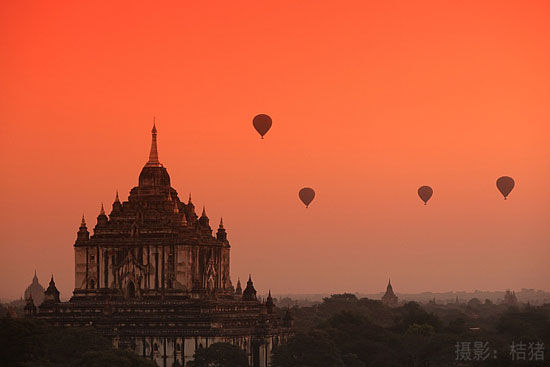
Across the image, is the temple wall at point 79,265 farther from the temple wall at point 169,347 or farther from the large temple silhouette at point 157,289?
the temple wall at point 169,347

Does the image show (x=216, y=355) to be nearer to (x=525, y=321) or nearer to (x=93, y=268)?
(x=93, y=268)

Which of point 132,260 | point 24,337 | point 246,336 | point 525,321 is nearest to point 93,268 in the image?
point 132,260

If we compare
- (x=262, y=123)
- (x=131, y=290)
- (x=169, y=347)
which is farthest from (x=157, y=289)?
(x=262, y=123)

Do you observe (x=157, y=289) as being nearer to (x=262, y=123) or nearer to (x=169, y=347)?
(x=169, y=347)

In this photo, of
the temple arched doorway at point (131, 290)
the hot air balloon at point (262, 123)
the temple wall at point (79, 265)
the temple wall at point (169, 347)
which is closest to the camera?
the temple wall at point (169, 347)

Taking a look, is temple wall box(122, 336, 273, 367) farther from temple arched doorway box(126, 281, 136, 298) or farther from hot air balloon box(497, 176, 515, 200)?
hot air balloon box(497, 176, 515, 200)

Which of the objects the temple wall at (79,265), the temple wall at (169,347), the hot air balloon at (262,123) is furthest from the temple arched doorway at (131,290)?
the hot air balloon at (262,123)

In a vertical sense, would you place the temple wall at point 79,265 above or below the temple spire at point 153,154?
below
